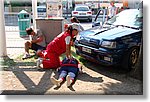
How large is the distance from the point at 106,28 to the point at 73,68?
1483 mm

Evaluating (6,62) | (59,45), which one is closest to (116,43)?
(59,45)

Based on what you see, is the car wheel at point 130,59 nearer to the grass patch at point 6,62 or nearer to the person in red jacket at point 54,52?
the person in red jacket at point 54,52

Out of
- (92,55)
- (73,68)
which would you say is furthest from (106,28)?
(73,68)

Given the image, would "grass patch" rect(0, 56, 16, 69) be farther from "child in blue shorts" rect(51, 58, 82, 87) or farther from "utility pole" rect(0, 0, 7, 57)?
"child in blue shorts" rect(51, 58, 82, 87)

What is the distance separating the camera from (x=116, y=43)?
4.78 m

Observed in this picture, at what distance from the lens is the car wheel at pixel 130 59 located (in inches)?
191

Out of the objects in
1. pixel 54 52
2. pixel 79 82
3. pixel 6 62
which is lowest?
pixel 79 82

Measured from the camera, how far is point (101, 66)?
5.49 metres

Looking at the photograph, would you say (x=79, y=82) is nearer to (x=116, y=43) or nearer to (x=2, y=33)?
(x=116, y=43)

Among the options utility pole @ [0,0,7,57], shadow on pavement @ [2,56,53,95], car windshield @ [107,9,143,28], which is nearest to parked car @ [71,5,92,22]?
utility pole @ [0,0,7,57]

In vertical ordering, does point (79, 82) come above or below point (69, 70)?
below

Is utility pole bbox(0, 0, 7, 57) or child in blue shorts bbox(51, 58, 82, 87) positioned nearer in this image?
child in blue shorts bbox(51, 58, 82, 87)

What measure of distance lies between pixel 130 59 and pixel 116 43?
46cm

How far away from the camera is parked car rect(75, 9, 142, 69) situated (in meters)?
4.80
